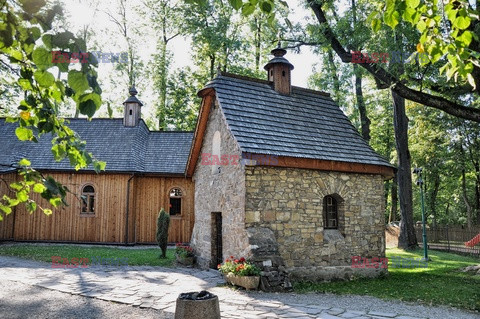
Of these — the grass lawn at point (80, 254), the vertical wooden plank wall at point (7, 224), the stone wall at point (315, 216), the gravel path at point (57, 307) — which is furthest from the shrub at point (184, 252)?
the vertical wooden plank wall at point (7, 224)

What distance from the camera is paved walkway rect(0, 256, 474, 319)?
21.4ft

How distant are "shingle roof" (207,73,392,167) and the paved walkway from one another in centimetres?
346

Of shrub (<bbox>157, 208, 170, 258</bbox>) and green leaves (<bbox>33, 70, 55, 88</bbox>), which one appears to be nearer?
green leaves (<bbox>33, 70, 55, 88</bbox>)

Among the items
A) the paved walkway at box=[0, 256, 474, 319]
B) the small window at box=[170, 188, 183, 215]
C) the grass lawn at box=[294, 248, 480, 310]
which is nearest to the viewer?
the paved walkway at box=[0, 256, 474, 319]

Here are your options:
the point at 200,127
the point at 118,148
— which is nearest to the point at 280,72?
the point at 200,127

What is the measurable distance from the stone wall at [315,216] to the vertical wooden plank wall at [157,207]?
30.5ft

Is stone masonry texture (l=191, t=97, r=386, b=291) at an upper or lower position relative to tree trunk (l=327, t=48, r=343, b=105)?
lower

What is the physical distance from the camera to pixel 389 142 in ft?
97.1

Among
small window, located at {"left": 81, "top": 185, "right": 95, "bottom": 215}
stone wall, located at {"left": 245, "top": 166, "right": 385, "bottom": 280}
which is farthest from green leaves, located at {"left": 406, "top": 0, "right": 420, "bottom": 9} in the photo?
small window, located at {"left": 81, "top": 185, "right": 95, "bottom": 215}

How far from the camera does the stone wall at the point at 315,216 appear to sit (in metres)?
9.09

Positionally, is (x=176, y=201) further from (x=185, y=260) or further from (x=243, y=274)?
(x=243, y=274)

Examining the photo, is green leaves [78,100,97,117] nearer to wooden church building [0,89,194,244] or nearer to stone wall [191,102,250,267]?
stone wall [191,102,250,267]

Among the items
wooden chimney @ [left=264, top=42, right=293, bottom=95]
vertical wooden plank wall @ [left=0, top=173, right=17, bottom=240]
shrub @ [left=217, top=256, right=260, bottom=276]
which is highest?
wooden chimney @ [left=264, top=42, right=293, bottom=95]

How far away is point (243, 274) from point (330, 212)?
3.65 m
